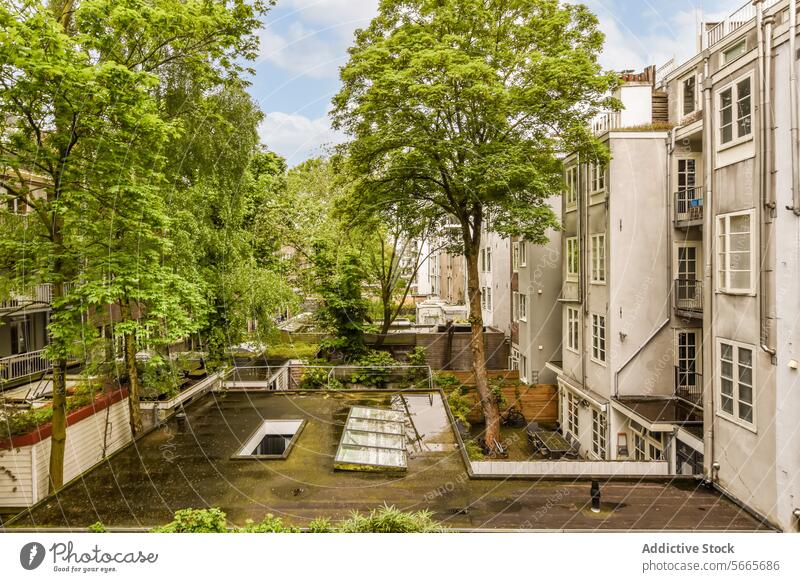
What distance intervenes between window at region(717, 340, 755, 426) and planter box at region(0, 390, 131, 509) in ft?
40.4

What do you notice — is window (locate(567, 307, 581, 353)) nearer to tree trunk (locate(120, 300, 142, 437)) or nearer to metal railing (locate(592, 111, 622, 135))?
metal railing (locate(592, 111, 622, 135))

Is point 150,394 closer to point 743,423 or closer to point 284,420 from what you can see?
point 284,420

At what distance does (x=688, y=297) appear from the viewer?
41.1ft

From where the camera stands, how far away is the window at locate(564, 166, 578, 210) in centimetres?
1538

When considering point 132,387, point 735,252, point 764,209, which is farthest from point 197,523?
point 735,252

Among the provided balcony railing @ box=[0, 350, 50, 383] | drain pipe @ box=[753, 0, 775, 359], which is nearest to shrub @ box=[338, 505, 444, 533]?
drain pipe @ box=[753, 0, 775, 359]

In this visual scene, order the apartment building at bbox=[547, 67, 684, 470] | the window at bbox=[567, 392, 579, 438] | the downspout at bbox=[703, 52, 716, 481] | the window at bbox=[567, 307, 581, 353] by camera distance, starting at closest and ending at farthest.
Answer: the downspout at bbox=[703, 52, 716, 481] → the apartment building at bbox=[547, 67, 684, 470] → the window at bbox=[567, 307, 581, 353] → the window at bbox=[567, 392, 579, 438]

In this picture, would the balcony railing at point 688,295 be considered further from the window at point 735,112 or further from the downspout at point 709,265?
the window at point 735,112

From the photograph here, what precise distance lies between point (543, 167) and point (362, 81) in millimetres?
5389

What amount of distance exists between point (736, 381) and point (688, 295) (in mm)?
4804

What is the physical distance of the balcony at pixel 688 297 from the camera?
476 inches

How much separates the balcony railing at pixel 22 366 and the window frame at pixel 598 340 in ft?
50.9

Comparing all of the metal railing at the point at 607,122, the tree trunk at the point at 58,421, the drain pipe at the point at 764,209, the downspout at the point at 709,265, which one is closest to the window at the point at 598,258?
the metal railing at the point at 607,122

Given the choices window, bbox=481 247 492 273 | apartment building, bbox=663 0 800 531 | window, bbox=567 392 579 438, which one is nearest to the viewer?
apartment building, bbox=663 0 800 531
